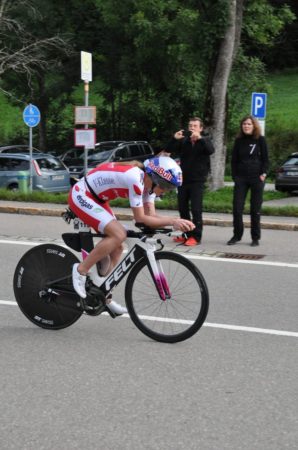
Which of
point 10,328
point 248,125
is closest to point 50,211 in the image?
point 248,125

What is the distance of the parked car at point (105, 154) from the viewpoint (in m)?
24.9

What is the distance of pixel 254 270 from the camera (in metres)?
8.36

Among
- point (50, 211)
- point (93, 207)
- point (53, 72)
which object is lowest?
point (50, 211)

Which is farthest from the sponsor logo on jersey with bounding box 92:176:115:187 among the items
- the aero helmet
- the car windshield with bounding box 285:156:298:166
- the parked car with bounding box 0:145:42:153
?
the parked car with bounding box 0:145:42:153

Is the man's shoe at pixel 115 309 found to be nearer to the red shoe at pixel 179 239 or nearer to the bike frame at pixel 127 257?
the bike frame at pixel 127 257

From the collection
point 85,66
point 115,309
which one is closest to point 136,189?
point 115,309

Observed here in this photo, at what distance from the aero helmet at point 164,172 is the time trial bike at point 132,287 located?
0.35 metres

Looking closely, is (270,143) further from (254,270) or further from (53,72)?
(254,270)

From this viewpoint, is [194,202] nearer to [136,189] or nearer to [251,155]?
[251,155]

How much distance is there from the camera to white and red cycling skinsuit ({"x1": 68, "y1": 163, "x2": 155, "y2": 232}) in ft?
16.5

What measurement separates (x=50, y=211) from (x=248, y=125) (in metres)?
5.27

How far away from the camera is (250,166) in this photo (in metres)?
9.96

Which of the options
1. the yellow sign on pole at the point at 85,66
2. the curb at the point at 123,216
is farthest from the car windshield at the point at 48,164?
the curb at the point at 123,216

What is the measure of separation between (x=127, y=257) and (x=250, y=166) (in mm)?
5011
